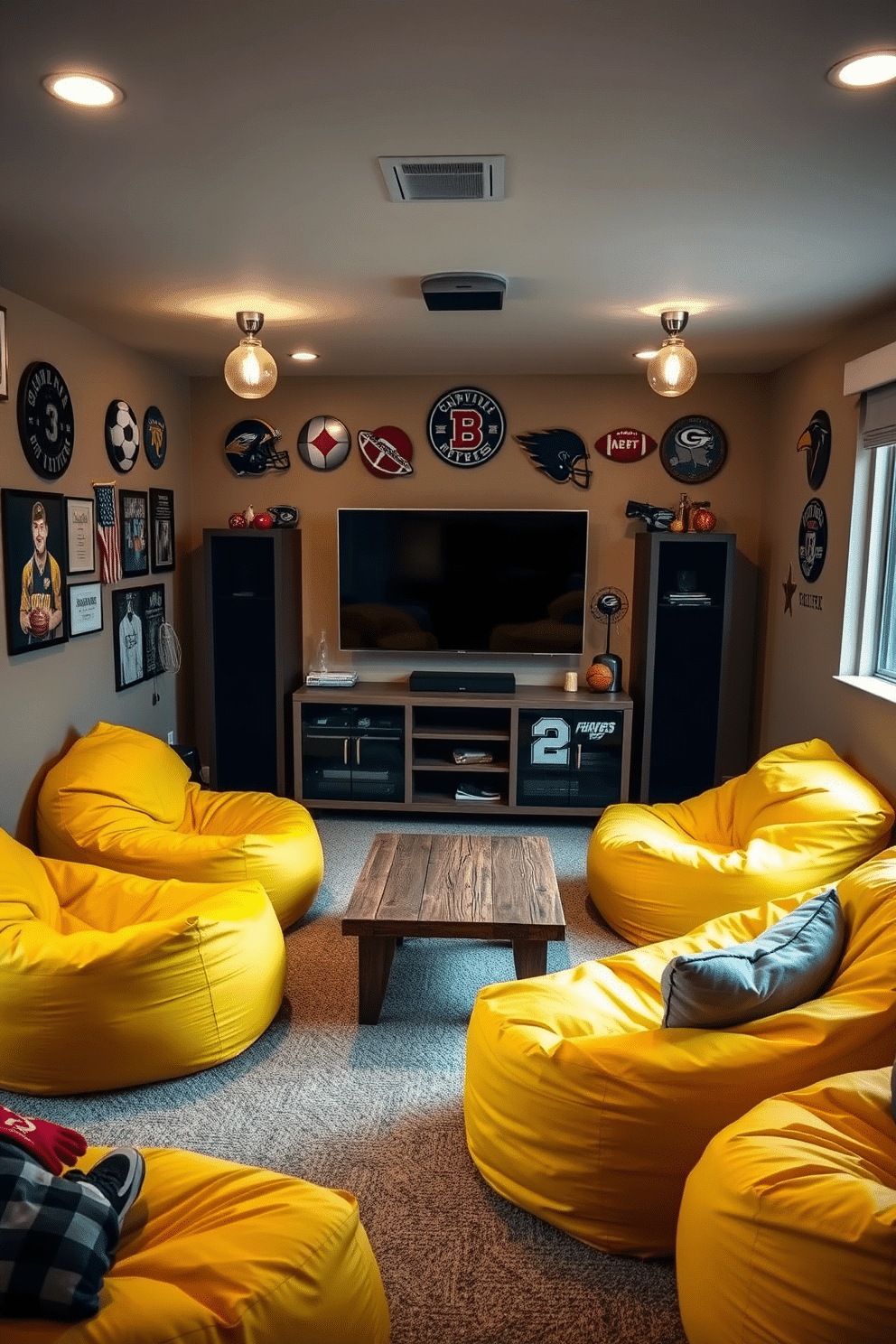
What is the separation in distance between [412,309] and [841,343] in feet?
6.17

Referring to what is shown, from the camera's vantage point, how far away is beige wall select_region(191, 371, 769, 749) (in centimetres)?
534

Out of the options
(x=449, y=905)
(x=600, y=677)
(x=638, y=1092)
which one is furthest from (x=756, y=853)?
(x=600, y=677)

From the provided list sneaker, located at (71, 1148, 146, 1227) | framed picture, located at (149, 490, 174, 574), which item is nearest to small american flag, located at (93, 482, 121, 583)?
framed picture, located at (149, 490, 174, 574)

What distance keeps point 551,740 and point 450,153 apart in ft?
11.0

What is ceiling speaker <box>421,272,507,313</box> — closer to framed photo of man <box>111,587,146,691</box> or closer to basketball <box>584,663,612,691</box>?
framed photo of man <box>111,587,146,691</box>

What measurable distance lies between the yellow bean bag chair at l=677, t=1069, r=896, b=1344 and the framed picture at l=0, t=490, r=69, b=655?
2.98 m

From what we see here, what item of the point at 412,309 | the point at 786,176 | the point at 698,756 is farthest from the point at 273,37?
the point at 698,756

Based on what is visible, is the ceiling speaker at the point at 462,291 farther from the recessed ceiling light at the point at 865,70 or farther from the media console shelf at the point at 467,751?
the media console shelf at the point at 467,751

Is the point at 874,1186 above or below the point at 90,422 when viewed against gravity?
below

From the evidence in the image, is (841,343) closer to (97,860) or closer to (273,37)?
(273,37)

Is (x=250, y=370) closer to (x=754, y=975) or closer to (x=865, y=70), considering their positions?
(x=865, y=70)

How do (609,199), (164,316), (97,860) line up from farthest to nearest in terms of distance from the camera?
1. (164,316)
2. (97,860)
3. (609,199)

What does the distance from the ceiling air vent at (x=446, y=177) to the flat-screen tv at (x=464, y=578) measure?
9.25 ft

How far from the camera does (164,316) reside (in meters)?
3.99
